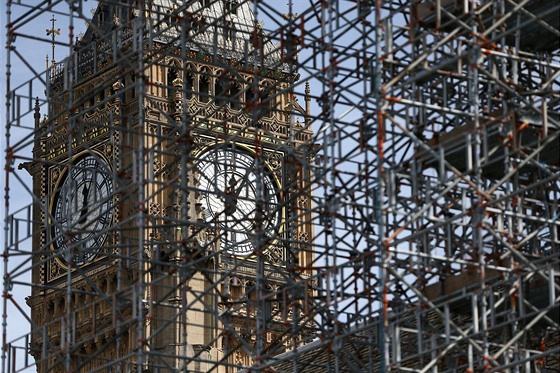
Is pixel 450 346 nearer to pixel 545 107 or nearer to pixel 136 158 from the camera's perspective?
pixel 545 107

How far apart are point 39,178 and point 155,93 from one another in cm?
579

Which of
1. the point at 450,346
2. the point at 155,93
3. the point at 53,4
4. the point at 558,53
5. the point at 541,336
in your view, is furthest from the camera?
the point at 155,93

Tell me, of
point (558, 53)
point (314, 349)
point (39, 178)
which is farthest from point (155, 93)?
point (558, 53)

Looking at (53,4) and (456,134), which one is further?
(53,4)

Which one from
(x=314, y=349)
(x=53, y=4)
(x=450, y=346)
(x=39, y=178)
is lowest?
(x=450, y=346)

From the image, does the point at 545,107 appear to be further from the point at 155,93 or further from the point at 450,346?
the point at 155,93

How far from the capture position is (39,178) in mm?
83125

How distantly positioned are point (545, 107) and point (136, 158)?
855cm

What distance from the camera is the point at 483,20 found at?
38.8m

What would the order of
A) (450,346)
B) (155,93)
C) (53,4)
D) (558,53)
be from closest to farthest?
1. (450,346)
2. (558,53)
3. (53,4)
4. (155,93)

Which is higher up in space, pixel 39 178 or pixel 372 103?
pixel 39 178

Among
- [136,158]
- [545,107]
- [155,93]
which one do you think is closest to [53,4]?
[136,158]

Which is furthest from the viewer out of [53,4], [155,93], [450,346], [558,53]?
[155,93]

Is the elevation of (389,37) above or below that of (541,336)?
above
